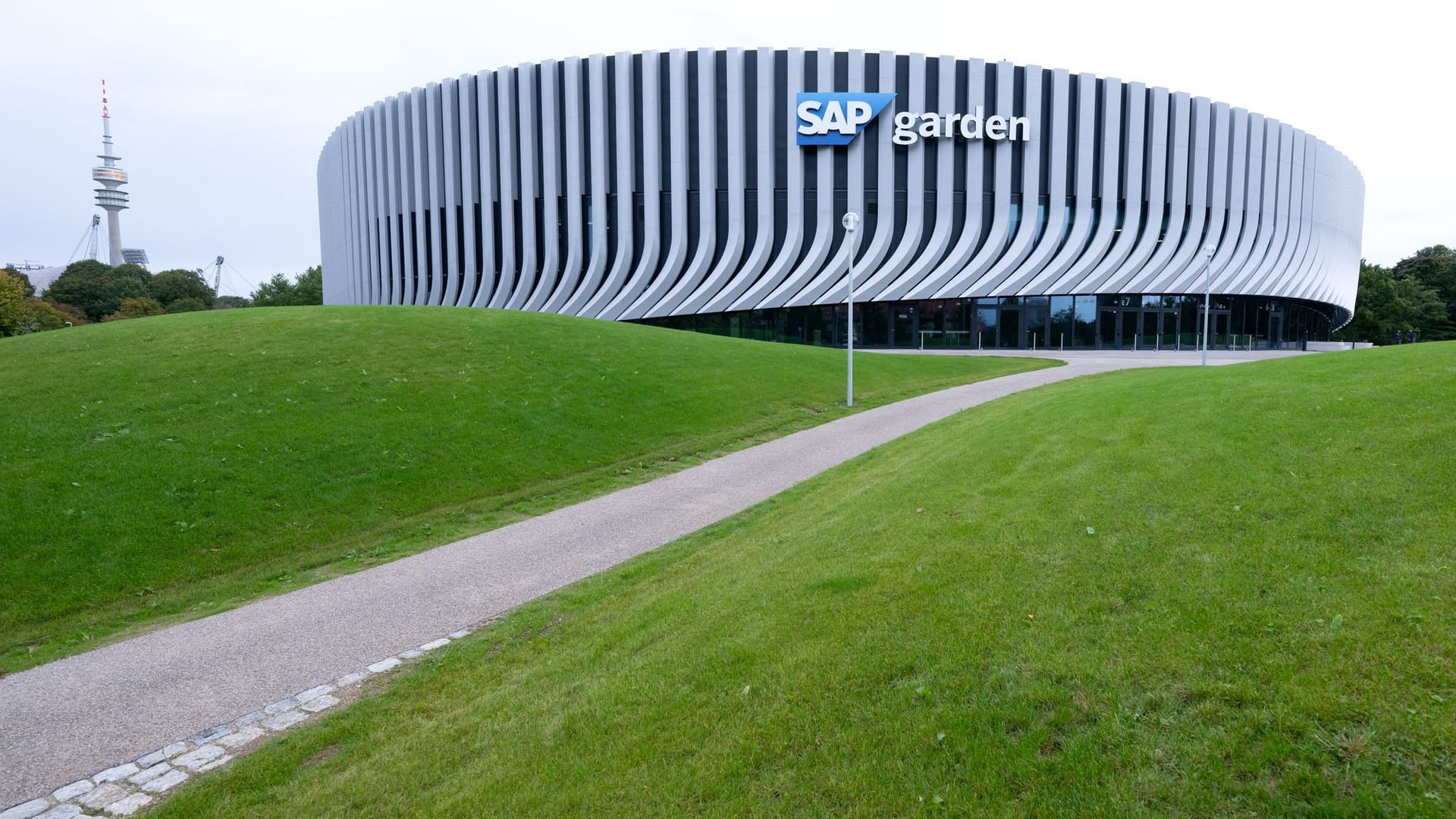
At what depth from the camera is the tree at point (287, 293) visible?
95.8 m

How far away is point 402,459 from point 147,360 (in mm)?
9340

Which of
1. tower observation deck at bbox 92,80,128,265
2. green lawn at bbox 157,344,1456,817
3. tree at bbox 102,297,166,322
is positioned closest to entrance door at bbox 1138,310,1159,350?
green lawn at bbox 157,344,1456,817

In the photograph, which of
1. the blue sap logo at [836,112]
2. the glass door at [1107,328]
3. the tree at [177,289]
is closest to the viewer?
the blue sap logo at [836,112]

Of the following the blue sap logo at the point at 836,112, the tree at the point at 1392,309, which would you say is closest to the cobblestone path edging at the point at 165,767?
the blue sap logo at the point at 836,112

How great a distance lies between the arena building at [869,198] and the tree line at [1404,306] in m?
40.2

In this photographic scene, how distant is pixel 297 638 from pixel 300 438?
24.6 feet

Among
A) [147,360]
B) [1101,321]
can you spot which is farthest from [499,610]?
[1101,321]

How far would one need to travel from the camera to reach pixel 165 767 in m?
5.20

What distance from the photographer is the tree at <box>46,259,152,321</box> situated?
259 ft

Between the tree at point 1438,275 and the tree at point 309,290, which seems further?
the tree at point 309,290

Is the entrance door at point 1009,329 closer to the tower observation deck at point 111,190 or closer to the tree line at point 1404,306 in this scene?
the tree line at point 1404,306

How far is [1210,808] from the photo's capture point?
11.2 ft

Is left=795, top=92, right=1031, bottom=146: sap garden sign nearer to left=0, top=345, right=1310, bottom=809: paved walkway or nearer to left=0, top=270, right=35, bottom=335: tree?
left=0, top=345, right=1310, bottom=809: paved walkway

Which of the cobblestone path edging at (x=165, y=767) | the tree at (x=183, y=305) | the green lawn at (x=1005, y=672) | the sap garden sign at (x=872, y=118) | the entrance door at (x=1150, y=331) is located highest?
the sap garden sign at (x=872, y=118)
